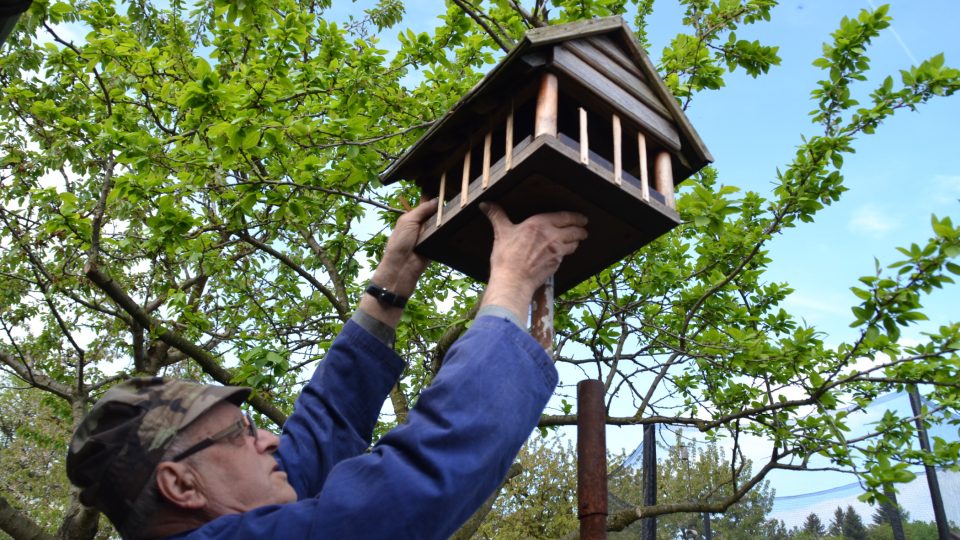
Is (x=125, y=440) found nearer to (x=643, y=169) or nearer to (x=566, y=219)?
(x=566, y=219)

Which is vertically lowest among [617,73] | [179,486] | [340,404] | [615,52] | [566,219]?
[179,486]

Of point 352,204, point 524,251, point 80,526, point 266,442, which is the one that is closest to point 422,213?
point 524,251

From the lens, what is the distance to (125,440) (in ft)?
4.91

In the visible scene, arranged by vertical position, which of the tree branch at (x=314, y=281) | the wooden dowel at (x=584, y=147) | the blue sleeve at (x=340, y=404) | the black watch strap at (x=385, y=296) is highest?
the tree branch at (x=314, y=281)

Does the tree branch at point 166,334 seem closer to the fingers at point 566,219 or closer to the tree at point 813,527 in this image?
the fingers at point 566,219

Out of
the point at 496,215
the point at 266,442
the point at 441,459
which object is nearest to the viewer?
the point at 441,459

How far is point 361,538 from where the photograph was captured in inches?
49.9

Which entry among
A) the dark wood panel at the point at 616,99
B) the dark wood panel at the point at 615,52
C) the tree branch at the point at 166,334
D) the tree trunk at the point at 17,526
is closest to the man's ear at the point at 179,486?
the dark wood panel at the point at 616,99

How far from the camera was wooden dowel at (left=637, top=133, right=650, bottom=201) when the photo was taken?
207 centimetres

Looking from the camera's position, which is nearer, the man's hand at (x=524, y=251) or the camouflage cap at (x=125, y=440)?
the camouflage cap at (x=125, y=440)

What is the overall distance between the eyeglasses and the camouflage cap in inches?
1.7

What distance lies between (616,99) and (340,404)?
134 centimetres

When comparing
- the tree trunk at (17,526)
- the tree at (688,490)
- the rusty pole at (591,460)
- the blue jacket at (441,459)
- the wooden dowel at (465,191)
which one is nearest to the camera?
the blue jacket at (441,459)

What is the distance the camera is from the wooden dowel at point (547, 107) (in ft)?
6.53
